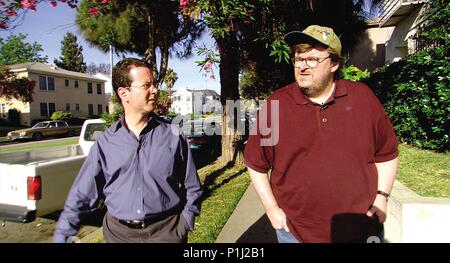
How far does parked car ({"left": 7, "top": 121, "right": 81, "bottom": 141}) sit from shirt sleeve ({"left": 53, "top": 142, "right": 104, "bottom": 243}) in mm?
26958

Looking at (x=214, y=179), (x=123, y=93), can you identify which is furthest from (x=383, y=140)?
(x=214, y=179)

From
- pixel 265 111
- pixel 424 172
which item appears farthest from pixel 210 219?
pixel 424 172

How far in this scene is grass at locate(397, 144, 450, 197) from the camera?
4295 mm

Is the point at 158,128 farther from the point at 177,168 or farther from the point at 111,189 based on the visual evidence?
the point at 111,189

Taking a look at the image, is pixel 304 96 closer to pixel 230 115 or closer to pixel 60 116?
pixel 230 115

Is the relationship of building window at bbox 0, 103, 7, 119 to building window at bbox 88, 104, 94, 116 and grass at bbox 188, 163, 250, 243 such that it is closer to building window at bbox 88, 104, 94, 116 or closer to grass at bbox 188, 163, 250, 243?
building window at bbox 88, 104, 94, 116

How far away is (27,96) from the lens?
30.6 metres

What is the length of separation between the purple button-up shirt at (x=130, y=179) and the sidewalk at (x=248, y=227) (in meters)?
2.21

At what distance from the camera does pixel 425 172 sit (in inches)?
209

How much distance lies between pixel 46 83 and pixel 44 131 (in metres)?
13.4

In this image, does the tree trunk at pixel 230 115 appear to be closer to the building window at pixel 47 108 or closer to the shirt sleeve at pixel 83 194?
the shirt sleeve at pixel 83 194

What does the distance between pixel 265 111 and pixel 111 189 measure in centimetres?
122

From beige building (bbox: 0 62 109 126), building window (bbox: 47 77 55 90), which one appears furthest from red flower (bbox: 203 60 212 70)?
building window (bbox: 47 77 55 90)

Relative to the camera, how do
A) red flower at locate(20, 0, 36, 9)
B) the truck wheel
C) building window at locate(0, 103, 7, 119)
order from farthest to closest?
building window at locate(0, 103, 7, 119) < the truck wheel < red flower at locate(20, 0, 36, 9)
